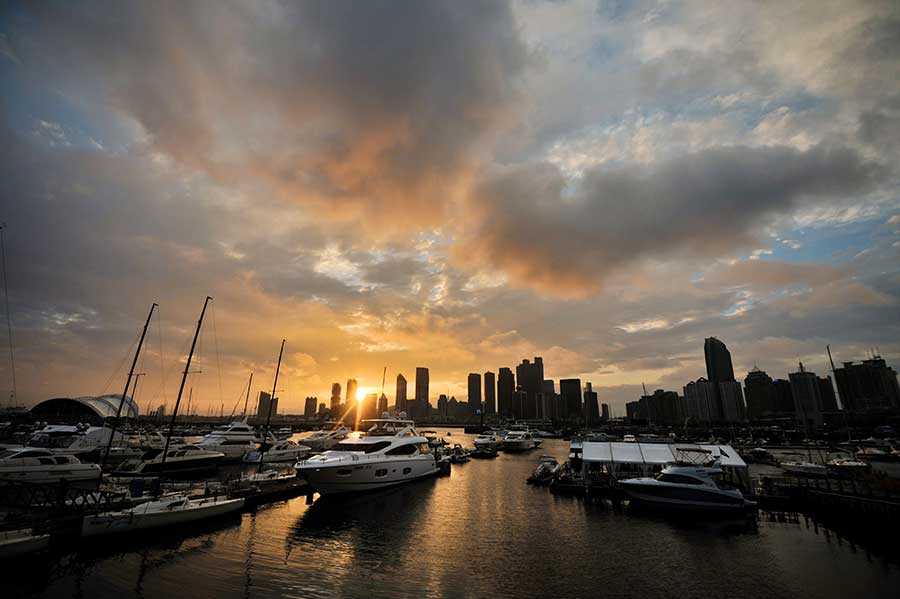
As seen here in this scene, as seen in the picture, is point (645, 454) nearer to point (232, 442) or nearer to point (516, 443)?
point (516, 443)

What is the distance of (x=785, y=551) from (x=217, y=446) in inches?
2765

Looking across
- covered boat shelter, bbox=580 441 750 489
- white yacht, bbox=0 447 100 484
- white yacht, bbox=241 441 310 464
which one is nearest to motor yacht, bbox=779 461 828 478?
covered boat shelter, bbox=580 441 750 489

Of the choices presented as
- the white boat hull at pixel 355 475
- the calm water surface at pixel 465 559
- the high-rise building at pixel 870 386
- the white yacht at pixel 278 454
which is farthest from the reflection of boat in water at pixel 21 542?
the high-rise building at pixel 870 386

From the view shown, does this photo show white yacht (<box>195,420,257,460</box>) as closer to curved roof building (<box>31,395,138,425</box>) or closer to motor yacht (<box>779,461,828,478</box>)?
motor yacht (<box>779,461,828,478</box>)

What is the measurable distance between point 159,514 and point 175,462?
1301 inches

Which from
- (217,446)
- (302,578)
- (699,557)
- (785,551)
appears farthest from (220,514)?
(217,446)

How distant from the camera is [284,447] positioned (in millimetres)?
64688

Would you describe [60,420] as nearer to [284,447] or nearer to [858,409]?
[284,447]

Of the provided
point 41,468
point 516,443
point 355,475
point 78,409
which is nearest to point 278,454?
point 41,468

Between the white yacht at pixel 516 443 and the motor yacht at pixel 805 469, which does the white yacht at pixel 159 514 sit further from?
the white yacht at pixel 516 443

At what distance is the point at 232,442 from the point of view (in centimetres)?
6706

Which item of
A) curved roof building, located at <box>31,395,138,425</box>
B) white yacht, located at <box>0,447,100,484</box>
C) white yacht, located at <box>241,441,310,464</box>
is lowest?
white yacht, located at <box>241,441,310,464</box>

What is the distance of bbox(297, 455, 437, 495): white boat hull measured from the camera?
35.3m

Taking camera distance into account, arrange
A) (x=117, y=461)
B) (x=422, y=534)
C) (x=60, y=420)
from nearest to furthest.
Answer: (x=422, y=534) → (x=117, y=461) → (x=60, y=420)
